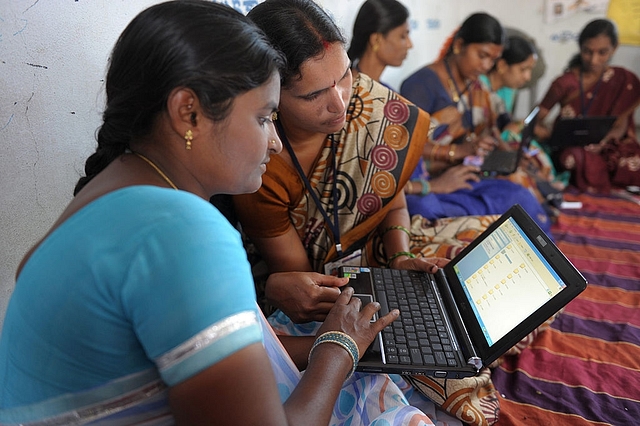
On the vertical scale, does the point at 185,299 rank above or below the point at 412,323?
above

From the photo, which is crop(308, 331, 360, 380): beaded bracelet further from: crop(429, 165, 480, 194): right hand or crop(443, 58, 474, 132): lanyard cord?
crop(443, 58, 474, 132): lanyard cord

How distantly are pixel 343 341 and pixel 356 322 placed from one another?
2.8 inches

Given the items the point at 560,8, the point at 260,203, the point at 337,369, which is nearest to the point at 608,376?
the point at 337,369

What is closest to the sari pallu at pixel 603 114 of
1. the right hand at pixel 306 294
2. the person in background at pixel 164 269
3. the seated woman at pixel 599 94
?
the seated woman at pixel 599 94

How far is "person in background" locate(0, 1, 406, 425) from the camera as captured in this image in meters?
0.57

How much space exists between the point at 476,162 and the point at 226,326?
2155 mm

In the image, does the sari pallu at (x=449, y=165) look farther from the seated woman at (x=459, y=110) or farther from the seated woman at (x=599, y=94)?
the seated woman at (x=599, y=94)

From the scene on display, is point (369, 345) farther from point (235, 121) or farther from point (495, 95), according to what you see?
point (495, 95)

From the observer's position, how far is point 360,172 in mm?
1409

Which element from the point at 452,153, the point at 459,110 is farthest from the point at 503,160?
the point at 459,110

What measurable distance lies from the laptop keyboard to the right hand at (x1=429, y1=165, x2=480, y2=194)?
3.54 ft

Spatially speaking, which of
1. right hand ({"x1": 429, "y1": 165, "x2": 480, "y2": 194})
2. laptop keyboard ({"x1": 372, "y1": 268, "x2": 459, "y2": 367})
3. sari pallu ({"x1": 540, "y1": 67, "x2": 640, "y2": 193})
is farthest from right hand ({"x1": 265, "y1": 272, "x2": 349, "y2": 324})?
sari pallu ({"x1": 540, "y1": 67, "x2": 640, "y2": 193})

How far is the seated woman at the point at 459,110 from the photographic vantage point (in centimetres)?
227

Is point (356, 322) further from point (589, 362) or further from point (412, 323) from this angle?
point (589, 362)
